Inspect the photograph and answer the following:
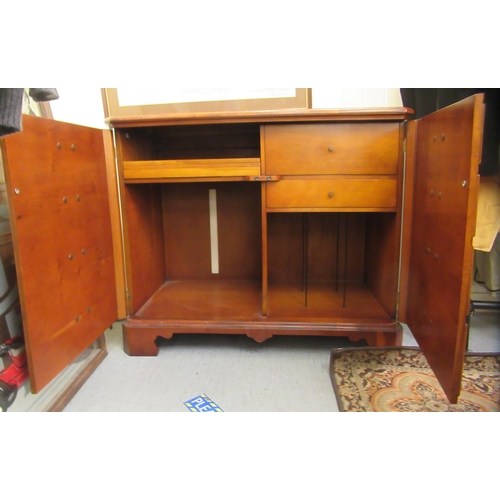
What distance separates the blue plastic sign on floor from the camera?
1.01 meters

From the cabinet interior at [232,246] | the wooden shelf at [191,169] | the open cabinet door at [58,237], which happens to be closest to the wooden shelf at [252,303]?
the cabinet interior at [232,246]

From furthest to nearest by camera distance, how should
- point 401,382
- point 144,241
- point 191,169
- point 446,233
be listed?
1. point 144,241
2. point 191,169
3. point 401,382
4. point 446,233

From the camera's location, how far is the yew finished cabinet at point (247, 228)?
0.86 m

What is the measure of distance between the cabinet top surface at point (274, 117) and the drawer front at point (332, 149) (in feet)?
0.09

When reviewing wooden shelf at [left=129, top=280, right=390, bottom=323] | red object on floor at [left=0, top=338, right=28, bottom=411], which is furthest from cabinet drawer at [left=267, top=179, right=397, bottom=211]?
red object on floor at [left=0, top=338, right=28, bottom=411]

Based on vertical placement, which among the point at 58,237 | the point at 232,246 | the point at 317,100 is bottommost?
the point at 232,246

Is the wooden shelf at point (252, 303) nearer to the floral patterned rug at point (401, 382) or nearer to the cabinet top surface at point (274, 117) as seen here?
the floral patterned rug at point (401, 382)

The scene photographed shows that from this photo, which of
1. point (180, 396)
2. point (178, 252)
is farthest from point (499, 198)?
point (178, 252)

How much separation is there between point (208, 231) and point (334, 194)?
2.30 feet

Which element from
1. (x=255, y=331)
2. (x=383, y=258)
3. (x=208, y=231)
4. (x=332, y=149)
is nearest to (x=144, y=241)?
(x=208, y=231)

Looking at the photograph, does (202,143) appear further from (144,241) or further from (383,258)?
(383,258)

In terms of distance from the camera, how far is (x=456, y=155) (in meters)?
0.80

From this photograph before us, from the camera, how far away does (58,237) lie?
3.23 feet

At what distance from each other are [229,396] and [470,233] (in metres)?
0.77
